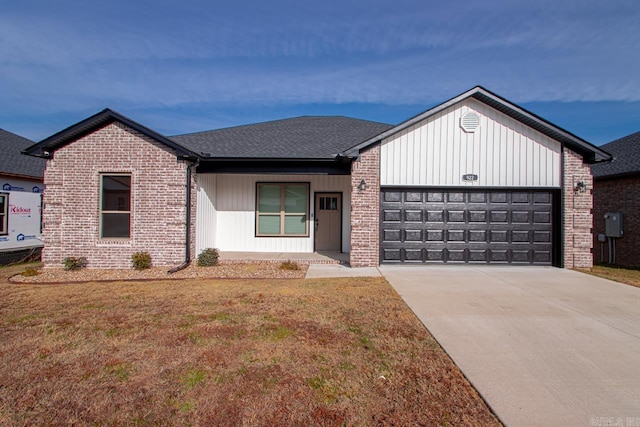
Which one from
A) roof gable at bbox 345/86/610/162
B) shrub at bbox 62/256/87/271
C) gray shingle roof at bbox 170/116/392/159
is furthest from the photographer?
gray shingle roof at bbox 170/116/392/159

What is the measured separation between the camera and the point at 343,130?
48.9ft

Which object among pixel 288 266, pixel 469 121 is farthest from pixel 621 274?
pixel 288 266

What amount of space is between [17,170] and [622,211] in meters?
21.1

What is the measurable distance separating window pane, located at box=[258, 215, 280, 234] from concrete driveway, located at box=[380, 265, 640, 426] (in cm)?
570

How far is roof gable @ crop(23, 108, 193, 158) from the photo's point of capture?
9.75 meters

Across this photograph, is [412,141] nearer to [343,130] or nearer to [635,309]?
[343,130]

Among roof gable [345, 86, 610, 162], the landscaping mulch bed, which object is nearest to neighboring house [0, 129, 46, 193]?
the landscaping mulch bed

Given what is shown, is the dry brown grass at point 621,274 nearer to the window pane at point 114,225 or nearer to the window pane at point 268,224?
the window pane at point 268,224

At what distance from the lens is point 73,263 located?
966cm

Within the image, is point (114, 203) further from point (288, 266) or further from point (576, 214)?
point (576, 214)

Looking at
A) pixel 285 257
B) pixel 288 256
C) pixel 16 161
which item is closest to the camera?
pixel 285 257

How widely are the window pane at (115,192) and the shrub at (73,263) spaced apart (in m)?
1.54

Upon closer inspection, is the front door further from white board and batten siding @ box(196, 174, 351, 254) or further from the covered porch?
the covered porch

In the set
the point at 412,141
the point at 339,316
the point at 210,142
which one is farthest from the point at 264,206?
the point at 339,316
